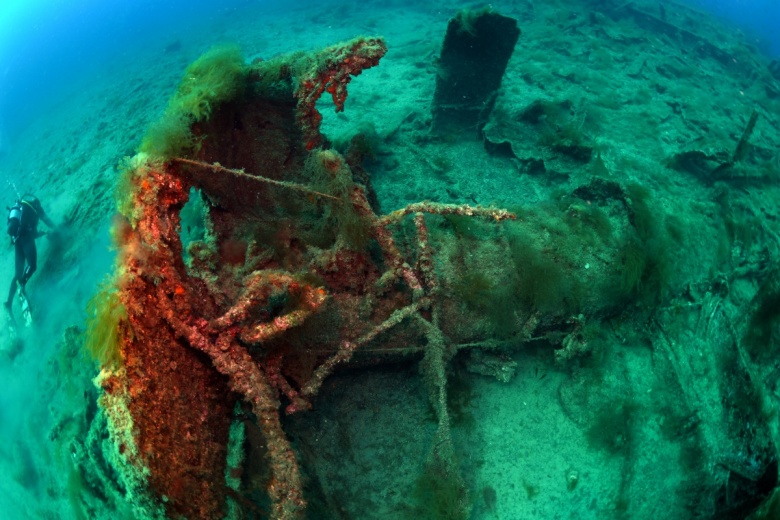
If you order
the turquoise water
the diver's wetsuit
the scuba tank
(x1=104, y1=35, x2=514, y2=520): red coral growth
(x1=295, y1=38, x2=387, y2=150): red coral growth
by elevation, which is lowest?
the diver's wetsuit

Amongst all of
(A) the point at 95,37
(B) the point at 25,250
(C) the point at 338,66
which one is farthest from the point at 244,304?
(A) the point at 95,37

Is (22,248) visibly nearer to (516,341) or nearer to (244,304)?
(244,304)

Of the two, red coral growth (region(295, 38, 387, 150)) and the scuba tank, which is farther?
the scuba tank

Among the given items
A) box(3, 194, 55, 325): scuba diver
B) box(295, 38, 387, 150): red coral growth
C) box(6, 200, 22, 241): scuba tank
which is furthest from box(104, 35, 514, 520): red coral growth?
box(6, 200, 22, 241): scuba tank

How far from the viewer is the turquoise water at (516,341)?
3.72 m

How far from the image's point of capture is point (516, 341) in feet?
13.7

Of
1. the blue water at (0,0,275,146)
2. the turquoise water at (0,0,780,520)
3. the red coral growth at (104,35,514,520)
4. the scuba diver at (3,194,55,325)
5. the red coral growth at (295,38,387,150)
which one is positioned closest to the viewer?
the red coral growth at (104,35,514,520)

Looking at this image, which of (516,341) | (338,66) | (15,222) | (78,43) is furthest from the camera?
(78,43)

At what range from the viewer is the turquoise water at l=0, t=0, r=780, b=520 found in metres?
3.72

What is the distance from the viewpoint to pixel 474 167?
743 cm

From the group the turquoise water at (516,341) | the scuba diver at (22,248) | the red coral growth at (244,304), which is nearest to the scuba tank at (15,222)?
the scuba diver at (22,248)

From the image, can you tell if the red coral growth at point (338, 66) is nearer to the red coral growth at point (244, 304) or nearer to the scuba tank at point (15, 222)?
the red coral growth at point (244, 304)

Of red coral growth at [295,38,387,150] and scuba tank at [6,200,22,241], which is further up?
red coral growth at [295,38,387,150]

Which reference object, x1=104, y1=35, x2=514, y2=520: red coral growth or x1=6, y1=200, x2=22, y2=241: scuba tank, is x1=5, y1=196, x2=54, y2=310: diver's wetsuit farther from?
x1=104, y1=35, x2=514, y2=520: red coral growth
